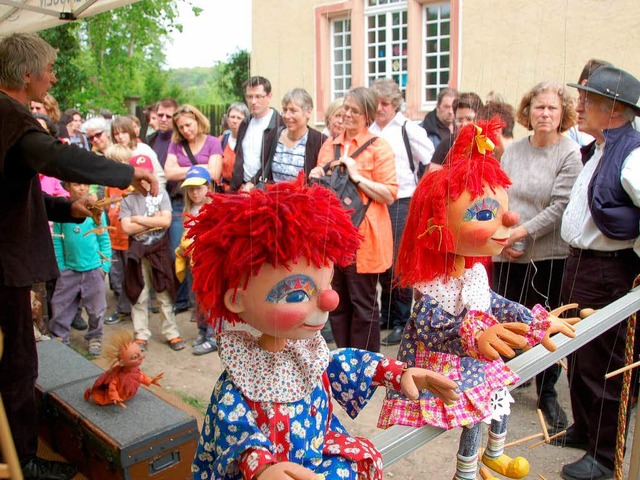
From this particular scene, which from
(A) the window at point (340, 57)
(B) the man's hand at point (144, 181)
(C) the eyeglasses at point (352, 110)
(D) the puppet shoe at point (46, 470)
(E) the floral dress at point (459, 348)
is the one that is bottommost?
(D) the puppet shoe at point (46, 470)

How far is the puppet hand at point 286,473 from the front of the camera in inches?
40.6

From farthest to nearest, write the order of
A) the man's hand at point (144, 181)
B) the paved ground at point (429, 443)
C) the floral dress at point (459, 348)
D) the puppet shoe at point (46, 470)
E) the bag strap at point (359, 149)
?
the bag strap at point (359, 149) < the paved ground at point (429, 443) < the puppet shoe at point (46, 470) < the man's hand at point (144, 181) < the floral dress at point (459, 348)

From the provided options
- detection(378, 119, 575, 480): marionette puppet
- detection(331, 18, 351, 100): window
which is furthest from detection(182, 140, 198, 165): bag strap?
detection(378, 119, 575, 480): marionette puppet

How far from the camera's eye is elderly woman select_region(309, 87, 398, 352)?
9.98 feet

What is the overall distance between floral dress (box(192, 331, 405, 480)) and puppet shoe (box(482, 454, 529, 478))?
Result: 0.62 metres

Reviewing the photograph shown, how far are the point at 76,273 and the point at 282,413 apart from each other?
3093mm

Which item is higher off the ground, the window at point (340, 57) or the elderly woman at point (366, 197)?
the window at point (340, 57)

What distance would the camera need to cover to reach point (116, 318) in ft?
15.8

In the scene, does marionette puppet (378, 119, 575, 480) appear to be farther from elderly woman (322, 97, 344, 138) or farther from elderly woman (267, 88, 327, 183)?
elderly woman (322, 97, 344, 138)

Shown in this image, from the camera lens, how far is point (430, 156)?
373 centimetres

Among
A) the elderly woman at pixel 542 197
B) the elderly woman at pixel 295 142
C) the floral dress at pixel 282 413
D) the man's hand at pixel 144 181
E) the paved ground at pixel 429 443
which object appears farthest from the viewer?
the elderly woman at pixel 295 142

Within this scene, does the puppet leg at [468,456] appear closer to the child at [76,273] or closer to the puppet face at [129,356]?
the puppet face at [129,356]

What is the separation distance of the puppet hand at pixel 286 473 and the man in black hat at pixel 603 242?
1885mm

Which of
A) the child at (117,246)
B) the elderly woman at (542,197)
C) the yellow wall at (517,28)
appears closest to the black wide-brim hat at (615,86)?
the yellow wall at (517,28)
